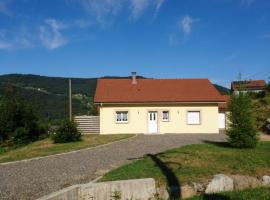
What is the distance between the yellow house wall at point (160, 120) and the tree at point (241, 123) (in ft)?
39.5

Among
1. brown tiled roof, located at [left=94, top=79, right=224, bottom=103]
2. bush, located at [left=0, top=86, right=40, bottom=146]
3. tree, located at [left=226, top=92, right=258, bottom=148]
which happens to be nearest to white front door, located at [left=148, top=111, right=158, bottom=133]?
brown tiled roof, located at [left=94, top=79, right=224, bottom=103]

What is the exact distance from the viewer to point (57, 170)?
13805 mm

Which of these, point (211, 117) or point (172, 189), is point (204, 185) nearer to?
point (172, 189)

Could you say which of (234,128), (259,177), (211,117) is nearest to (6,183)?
(259,177)

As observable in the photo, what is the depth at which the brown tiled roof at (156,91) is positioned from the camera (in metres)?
30.9

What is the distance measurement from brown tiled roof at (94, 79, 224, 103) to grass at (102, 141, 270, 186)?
14.1m

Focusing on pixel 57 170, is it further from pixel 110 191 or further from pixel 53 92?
pixel 53 92

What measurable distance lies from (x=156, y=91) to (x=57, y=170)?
20094 mm

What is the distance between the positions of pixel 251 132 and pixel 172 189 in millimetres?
8916

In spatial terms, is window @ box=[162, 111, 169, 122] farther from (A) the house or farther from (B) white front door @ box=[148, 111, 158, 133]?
(B) white front door @ box=[148, 111, 158, 133]

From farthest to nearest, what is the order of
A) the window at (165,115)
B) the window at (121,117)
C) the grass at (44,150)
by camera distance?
the window at (165,115) → the window at (121,117) → the grass at (44,150)

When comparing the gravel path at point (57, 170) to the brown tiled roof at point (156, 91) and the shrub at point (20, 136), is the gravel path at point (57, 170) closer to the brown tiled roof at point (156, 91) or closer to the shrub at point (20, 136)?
the brown tiled roof at point (156, 91)

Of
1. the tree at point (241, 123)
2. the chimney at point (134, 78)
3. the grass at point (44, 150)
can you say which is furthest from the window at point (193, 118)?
the tree at point (241, 123)

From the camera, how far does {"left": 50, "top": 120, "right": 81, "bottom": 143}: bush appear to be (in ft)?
81.3
